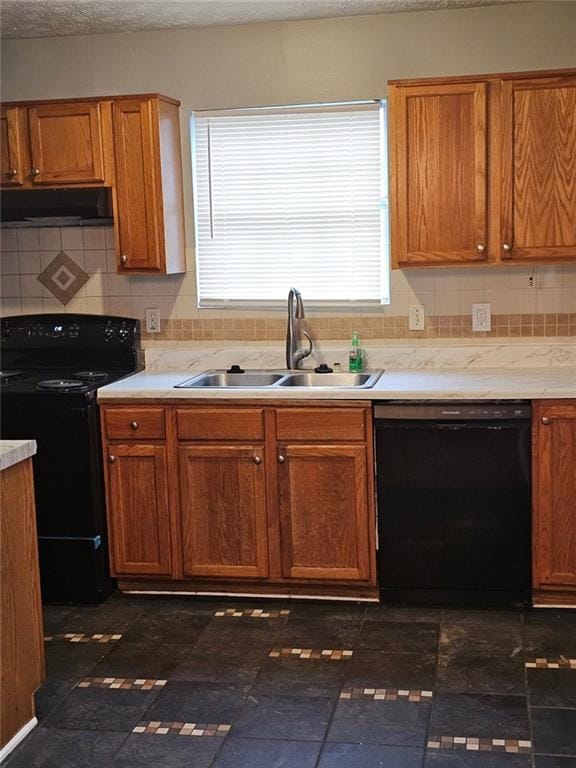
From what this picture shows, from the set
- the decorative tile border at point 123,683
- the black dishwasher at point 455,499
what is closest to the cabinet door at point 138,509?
the decorative tile border at point 123,683

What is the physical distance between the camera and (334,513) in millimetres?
3957

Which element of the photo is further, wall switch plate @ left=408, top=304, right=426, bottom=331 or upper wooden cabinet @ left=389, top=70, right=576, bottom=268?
wall switch plate @ left=408, top=304, right=426, bottom=331

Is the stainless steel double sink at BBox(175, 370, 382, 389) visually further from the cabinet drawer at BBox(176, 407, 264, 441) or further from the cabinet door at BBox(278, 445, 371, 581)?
the cabinet door at BBox(278, 445, 371, 581)

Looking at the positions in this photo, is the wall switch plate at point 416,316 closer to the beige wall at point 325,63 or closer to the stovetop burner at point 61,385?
the beige wall at point 325,63

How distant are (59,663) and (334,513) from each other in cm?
118

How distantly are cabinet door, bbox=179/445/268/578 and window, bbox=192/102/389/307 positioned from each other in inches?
35.9

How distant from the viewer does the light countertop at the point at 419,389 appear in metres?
3.77

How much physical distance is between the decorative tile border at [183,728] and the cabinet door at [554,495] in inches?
56.9

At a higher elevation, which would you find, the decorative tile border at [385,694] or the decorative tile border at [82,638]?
the decorative tile border at [82,638]

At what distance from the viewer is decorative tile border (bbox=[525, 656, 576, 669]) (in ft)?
11.0

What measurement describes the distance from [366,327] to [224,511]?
109 centimetres

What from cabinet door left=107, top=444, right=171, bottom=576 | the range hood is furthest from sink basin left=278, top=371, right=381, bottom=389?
the range hood

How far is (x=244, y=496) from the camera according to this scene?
4.02m

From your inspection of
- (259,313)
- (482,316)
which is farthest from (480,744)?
(259,313)
